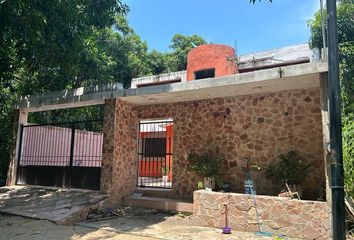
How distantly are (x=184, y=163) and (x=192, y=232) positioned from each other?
2.90m

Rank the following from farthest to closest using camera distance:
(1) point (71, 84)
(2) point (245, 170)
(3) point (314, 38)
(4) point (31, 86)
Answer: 1. (1) point (71, 84)
2. (4) point (31, 86)
3. (3) point (314, 38)
4. (2) point (245, 170)

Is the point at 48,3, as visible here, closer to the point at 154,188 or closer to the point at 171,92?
the point at 171,92

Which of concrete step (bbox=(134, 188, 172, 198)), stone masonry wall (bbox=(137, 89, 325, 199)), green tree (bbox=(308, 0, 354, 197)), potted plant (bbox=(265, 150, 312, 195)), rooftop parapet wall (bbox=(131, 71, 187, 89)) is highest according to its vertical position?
rooftop parapet wall (bbox=(131, 71, 187, 89))

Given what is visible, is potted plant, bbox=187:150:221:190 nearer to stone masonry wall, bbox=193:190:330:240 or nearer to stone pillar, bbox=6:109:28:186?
stone masonry wall, bbox=193:190:330:240

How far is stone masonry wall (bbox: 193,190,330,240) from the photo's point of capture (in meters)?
5.94

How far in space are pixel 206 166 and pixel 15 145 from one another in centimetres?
721

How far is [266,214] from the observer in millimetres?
6445

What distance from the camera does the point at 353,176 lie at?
569 cm

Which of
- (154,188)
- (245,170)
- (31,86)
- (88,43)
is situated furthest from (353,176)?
(31,86)

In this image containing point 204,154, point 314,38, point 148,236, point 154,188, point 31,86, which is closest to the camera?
point 148,236

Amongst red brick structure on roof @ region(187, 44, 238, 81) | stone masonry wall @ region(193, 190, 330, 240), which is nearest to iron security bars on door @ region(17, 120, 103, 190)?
stone masonry wall @ region(193, 190, 330, 240)

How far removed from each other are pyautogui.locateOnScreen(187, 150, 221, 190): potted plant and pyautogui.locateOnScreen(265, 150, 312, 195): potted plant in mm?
1415

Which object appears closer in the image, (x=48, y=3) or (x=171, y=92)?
(x=48, y=3)

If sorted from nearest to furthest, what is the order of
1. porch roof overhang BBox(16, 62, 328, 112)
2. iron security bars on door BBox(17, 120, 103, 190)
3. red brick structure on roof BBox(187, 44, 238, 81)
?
1. porch roof overhang BBox(16, 62, 328, 112)
2. iron security bars on door BBox(17, 120, 103, 190)
3. red brick structure on roof BBox(187, 44, 238, 81)
